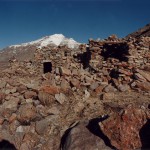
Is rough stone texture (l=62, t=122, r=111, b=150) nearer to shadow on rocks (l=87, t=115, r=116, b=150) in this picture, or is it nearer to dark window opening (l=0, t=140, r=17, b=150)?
shadow on rocks (l=87, t=115, r=116, b=150)

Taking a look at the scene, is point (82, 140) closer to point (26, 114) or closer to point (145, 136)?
point (145, 136)

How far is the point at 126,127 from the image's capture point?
25.2 ft

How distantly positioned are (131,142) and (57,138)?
9.72ft

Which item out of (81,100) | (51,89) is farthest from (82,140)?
(51,89)

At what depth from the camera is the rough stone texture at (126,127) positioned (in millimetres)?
7496

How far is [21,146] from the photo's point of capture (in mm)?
8914

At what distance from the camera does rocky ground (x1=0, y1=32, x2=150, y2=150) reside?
25.9 ft

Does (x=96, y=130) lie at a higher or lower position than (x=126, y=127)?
lower

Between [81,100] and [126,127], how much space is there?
3889mm

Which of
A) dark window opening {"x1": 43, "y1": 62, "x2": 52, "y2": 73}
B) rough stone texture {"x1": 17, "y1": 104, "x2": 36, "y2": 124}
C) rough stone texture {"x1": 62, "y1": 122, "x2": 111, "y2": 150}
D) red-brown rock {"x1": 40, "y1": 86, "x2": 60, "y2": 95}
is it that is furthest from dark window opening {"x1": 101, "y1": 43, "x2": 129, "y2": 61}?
rough stone texture {"x1": 62, "y1": 122, "x2": 111, "y2": 150}

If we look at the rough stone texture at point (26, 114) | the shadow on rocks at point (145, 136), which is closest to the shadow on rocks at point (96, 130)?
the shadow on rocks at point (145, 136)

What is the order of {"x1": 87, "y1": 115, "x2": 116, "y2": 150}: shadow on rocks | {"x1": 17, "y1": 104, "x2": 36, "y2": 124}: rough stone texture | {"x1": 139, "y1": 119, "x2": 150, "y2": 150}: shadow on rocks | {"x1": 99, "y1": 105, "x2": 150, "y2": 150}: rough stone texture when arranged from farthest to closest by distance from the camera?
{"x1": 17, "y1": 104, "x2": 36, "y2": 124}: rough stone texture < {"x1": 87, "y1": 115, "x2": 116, "y2": 150}: shadow on rocks < {"x1": 99, "y1": 105, "x2": 150, "y2": 150}: rough stone texture < {"x1": 139, "y1": 119, "x2": 150, "y2": 150}: shadow on rocks

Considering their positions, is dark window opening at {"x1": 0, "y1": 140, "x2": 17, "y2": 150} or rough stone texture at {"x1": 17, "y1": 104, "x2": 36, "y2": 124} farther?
rough stone texture at {"x1": 17, "y1": 104, "x2": 36, "y2": 124}

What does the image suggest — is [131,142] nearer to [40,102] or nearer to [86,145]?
[86,145]
